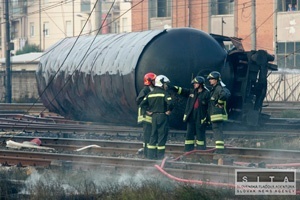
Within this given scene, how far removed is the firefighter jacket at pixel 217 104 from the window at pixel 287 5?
111 feet

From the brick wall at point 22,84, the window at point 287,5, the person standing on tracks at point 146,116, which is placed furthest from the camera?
the window at point 287,5

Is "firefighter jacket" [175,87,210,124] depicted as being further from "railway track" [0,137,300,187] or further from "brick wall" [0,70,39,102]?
"brick wall" [0,70,39,102]

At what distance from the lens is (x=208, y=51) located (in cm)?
1759

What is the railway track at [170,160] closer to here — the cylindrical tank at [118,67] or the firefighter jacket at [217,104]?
the firefighter jacket at [217,104]

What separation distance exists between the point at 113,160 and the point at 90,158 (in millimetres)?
585

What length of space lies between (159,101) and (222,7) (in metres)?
37.7

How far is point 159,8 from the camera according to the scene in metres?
53.3

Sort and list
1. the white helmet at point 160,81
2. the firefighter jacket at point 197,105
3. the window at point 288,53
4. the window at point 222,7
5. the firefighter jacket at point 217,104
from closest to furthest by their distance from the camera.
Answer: the white helmet at point 160,81
the firefighter jacket at point 217,104
the firefighter jacket at point 197,105
the window at point 288,53
the window at point 222,7

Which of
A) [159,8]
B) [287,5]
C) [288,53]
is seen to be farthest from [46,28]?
[288,53]

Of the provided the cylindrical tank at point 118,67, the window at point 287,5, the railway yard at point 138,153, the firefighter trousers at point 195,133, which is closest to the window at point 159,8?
the window at point 287,5

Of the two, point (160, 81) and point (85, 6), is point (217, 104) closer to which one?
point (160, 81)

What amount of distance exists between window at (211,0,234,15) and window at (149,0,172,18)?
13.4ft

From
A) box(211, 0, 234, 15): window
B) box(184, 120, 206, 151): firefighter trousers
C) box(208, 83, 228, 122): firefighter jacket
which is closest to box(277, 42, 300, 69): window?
box(211, 0, 234, 15): window

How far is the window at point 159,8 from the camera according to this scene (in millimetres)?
52844
